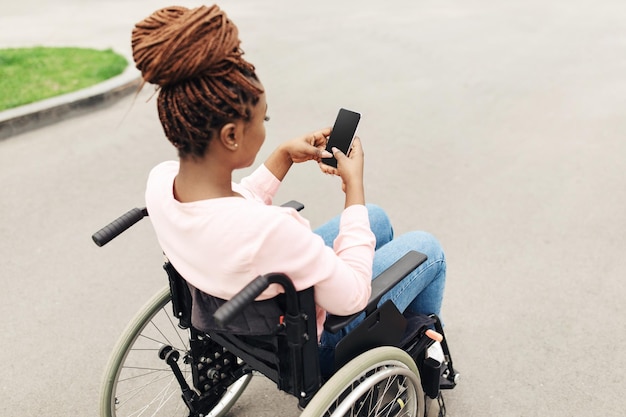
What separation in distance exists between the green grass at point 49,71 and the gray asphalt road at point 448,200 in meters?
0.46

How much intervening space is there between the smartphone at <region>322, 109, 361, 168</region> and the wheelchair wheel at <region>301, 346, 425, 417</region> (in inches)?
22.6

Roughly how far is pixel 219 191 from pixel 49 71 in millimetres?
4953

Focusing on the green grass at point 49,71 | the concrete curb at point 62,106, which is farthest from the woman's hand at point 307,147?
the green grass at point 49,71

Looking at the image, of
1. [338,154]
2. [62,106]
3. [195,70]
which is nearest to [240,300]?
[195,70]

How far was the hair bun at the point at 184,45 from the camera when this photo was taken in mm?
1172

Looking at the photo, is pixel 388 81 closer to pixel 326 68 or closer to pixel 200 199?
pixel 326 68

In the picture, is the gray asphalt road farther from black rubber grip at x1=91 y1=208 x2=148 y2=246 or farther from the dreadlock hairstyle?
black rubber grip at x1=91 y1=208 x2=148 y2=246

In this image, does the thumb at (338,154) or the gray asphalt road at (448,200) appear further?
the gray asphalt road at (448,200)

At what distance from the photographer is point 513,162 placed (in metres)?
3.94

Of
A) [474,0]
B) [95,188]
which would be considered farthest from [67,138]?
[474,0]

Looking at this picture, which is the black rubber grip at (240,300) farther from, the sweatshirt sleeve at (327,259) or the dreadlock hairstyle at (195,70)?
the dreadlock hairstyle at (195,70)

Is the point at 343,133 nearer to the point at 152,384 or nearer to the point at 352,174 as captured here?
the point at 352,174

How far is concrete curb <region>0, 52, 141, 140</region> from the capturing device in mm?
4590

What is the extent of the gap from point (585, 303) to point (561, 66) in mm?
3647
